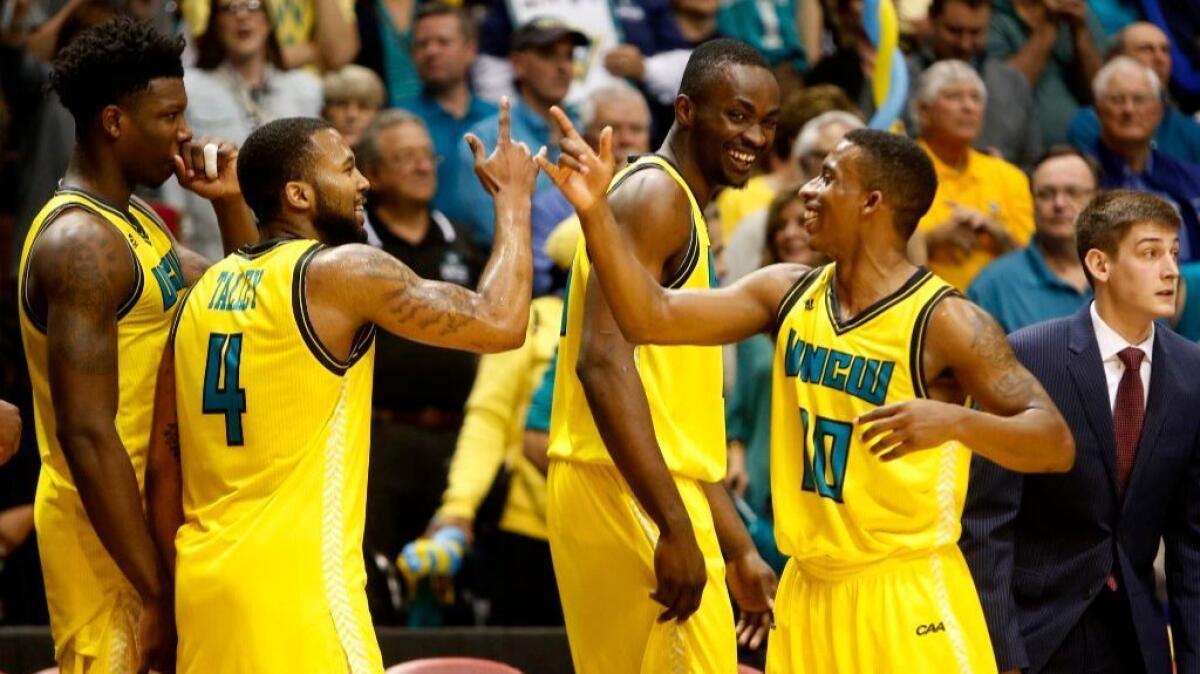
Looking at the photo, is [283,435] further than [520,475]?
No

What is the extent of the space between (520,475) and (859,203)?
2895mm

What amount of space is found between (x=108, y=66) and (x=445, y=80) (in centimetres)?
417

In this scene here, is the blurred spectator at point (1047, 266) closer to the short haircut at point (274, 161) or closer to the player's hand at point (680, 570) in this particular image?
the player's hand at point (680, 570)

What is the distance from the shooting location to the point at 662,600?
16.2ft

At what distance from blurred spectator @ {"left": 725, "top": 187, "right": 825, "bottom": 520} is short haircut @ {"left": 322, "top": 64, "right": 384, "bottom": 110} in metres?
2.08

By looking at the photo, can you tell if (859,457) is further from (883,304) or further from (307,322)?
(307,322)

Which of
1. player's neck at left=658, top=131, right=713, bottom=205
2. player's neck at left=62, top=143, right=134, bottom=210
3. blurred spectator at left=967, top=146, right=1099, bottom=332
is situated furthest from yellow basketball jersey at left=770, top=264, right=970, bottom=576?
blurred spectator at left=967, top=146, right=1099, bottom=332

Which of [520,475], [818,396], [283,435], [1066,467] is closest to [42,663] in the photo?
[520,475]

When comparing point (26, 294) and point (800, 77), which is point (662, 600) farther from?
point (800, 77)

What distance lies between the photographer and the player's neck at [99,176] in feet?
16.6

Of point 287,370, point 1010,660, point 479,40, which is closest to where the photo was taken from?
point 287,370

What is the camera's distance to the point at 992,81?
974cm

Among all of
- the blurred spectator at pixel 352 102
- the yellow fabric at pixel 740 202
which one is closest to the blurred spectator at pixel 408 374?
the blurred spectator at pixel 352 102

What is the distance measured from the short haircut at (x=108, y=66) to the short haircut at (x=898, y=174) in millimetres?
1898
